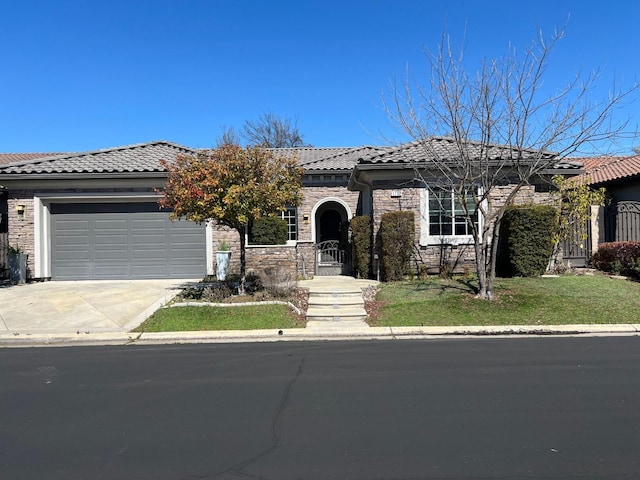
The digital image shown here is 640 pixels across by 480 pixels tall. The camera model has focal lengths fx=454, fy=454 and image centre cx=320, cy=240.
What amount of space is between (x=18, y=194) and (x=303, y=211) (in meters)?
10.7

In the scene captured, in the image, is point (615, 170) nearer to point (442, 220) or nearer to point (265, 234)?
point (442, 220)

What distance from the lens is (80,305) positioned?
11.4 metres

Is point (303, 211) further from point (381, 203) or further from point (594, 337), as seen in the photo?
point (594, 337)

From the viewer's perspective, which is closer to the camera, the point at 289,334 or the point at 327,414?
the point at 327,414

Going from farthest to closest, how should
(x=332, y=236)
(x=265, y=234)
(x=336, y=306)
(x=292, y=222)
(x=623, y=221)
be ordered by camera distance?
(x=332, y=236) < (x=292, y=222) < (x=265, y=234) < (x=623, y=221) < (x=336, y=306)

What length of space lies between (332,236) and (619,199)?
12.8 metres

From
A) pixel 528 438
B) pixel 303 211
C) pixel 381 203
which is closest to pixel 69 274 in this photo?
pixel 303 211

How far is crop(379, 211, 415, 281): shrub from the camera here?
12984 millimetres

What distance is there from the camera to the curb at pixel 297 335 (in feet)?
28.4

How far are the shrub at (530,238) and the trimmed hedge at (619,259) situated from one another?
276 cm

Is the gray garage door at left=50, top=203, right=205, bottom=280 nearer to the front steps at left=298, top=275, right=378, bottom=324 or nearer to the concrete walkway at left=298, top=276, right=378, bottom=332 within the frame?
the front steps at left=298, top=275, right=378, bottom=324

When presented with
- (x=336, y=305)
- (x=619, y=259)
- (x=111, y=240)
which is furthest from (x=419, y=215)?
(x=111, y=240)

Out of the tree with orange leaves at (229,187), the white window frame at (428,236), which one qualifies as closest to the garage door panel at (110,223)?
the tree with orange leaves at (229,187)

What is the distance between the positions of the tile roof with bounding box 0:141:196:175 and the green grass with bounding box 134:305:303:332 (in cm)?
736
